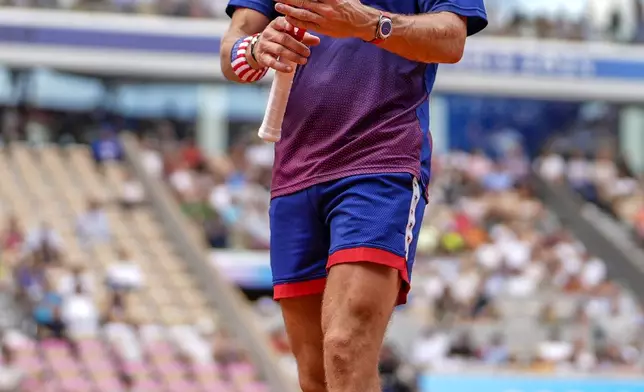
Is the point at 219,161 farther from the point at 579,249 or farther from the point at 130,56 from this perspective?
the point at 579,249

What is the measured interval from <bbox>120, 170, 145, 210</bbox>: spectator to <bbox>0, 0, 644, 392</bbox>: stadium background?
0.04 meters

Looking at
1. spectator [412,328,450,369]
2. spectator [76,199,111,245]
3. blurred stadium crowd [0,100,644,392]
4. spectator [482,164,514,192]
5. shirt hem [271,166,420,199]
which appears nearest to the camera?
shirt hem [271,166,420,199]

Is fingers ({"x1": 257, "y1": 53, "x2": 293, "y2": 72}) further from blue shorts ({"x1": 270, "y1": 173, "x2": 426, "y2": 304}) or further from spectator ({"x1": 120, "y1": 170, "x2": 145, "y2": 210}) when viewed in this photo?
spectator ({"x1": 120, "y1": 170, "x2": 145, "y2": 210})

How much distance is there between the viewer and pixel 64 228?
18.4 m

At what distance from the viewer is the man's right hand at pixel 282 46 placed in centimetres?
363

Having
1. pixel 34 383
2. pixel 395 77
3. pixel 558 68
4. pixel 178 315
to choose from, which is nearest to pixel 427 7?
pixel 395 77

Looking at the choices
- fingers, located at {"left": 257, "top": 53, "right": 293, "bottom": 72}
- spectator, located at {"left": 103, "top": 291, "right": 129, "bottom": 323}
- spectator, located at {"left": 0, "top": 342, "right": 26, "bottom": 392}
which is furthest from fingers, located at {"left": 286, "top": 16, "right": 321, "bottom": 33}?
spectator, located at {"left": 103, "top": 291, "right": 129, "bottom": 323}

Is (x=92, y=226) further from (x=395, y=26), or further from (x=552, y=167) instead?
Answer: (x=395, y=26)

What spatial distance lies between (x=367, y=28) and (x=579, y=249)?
1812 cm

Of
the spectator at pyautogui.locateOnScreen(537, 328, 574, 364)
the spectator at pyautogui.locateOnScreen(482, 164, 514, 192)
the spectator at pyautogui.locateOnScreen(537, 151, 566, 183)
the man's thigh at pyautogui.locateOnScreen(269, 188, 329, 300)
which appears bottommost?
the spectator at pyautogui.locateOnScreen(537, 328, 574, 364)

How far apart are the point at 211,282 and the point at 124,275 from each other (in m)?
1.44

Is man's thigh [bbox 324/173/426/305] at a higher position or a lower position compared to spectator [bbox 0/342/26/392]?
higher

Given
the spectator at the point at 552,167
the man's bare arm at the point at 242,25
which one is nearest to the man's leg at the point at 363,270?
the man's bare arm at the point at 242,25

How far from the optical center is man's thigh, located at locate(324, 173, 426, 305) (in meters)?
3.68
